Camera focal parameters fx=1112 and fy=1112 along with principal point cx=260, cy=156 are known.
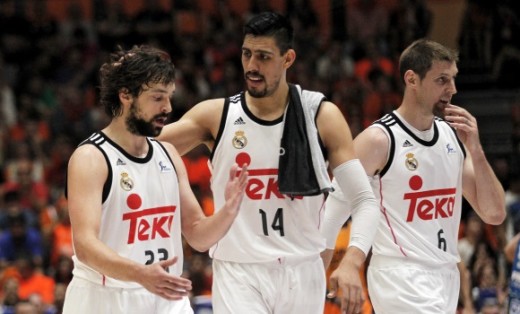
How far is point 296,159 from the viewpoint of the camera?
705 cm

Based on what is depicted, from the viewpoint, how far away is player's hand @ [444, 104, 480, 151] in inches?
291

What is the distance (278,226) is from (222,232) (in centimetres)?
63

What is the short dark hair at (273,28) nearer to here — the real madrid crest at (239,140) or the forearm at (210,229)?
the real madrid crest at (239,140)

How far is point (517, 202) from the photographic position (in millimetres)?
14086

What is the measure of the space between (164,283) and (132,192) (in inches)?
33.4

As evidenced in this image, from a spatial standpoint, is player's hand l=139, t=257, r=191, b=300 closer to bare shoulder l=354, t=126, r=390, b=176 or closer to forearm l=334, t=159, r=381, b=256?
forearm l=334, t=159, r=381, b=256

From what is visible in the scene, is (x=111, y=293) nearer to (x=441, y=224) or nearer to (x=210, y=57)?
(x=441, y=224)

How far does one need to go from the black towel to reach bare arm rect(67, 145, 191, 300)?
122 centimetres

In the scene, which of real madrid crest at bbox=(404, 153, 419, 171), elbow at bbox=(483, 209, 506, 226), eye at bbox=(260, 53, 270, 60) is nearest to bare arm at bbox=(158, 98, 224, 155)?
eye at bbox=(260, 53, 270, 60)

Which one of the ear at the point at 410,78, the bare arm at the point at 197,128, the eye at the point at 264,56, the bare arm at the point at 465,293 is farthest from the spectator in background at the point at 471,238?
the eye at the point at 264,56

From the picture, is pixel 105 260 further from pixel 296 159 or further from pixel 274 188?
pixel 296 159

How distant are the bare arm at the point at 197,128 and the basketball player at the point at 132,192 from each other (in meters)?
0.70

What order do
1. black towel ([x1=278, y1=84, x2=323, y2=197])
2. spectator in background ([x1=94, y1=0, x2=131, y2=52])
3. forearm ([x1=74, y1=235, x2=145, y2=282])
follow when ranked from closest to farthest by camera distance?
forearm ([x1=74, y1=235, x2=145, y2=282]) → black towel ([x1=278, y1=84, x2=323, y2=197]) → spectator in background ([x1=94, y1=0, x2=131, y2=52])

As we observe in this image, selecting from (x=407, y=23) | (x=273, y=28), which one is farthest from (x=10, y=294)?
(x=407, y=23)
